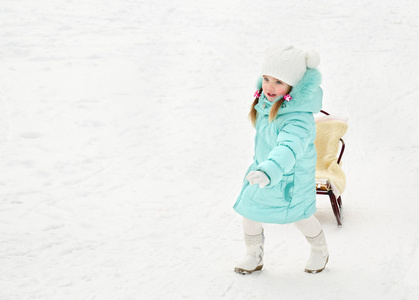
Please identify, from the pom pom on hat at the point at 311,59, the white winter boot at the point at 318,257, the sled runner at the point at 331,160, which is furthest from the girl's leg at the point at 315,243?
the pom pom on hat at the point at 311,59

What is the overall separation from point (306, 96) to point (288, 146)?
0.37 metres

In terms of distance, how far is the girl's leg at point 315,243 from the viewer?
13.0 feet

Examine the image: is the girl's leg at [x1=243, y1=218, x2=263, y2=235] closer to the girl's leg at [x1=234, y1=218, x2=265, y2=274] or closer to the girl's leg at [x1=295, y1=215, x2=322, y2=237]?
the girl's leg at [x1=234, y1=218, x2=265, y2=274]

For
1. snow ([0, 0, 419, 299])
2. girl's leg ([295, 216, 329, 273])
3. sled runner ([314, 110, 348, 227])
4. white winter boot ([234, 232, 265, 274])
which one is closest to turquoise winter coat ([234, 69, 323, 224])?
girl's leg ([295, 216, 329, 273])

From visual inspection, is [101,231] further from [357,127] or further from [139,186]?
[357,127]

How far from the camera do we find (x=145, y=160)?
636cm

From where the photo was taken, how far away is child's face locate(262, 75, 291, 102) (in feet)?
12.3

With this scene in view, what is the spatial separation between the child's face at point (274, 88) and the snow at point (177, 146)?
4.00 feet

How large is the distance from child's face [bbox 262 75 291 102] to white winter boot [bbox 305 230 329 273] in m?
0.99

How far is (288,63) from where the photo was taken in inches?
145

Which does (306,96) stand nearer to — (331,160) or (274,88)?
(274,88)

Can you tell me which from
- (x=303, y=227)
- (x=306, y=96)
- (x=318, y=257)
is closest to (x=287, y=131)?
(x=306, y=96)

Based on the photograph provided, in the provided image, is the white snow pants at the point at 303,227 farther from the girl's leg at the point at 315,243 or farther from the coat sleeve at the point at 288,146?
the coat sleeve at the point at 288,146

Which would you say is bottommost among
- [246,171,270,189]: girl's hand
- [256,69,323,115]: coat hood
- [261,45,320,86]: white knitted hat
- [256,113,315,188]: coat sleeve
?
[246,171,270,189]: girl's hand
